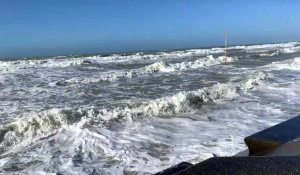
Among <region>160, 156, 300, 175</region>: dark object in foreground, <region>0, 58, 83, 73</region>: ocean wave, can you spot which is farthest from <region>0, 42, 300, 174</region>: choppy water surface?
<region>0, 58, 83, 73</region>: ocean wave

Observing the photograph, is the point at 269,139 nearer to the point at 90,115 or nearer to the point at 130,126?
the point at 130,126

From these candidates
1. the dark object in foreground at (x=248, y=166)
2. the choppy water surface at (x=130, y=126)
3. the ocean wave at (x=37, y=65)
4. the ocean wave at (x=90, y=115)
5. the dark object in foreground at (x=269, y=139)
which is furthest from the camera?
the ocean wave at (x=37, y=65)

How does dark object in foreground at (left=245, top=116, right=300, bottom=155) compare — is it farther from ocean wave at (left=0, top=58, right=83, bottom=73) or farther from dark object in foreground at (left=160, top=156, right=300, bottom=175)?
ocean wave at (left=0, top=58, right=83, bottom=73)

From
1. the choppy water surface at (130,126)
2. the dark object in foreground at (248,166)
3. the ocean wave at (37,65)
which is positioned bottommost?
the ocean wave at (37,65)

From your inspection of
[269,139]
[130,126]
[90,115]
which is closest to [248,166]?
[269,139]

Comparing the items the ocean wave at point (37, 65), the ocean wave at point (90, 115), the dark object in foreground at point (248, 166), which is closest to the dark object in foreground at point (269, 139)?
the dark object in foreground at point (248, 166)

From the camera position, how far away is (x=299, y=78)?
1639 cm

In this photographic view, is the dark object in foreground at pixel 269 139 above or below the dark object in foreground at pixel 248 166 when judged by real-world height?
below

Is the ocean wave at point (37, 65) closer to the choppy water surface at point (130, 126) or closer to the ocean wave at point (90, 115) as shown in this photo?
the choppy water surface at point (130, 126)

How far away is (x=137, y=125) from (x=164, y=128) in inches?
26.5

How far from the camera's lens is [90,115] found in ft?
30.1

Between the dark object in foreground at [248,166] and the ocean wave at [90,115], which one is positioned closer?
the dark object in foreground at [248,166]

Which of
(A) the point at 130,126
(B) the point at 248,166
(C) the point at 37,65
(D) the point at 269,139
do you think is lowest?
(C) the point at 37,65

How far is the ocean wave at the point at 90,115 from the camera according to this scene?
312 inches
